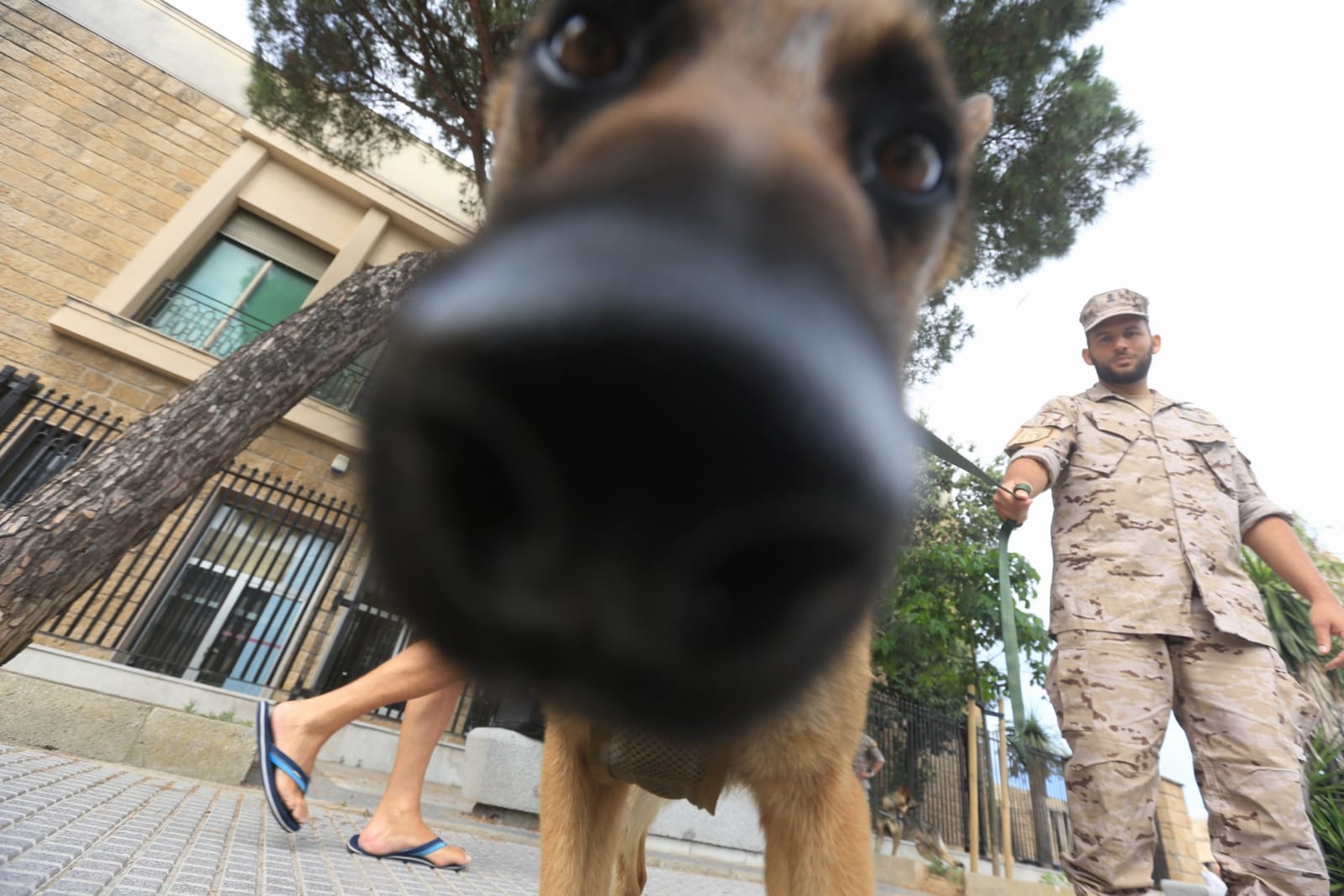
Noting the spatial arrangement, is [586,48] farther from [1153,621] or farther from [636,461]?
[1153,621]

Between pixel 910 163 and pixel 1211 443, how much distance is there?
383 centimetres

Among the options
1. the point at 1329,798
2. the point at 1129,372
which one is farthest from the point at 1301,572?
the point at 1329,798

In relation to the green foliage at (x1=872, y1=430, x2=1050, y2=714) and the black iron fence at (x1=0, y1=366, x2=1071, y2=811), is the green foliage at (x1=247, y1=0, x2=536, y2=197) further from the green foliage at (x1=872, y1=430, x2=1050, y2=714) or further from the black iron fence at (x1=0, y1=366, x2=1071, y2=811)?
the green foliage at (x1=872, y1=430, x2=1050, y2=714)

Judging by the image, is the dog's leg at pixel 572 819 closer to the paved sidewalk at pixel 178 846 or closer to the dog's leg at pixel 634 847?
the dog's leg at pixel 634 847

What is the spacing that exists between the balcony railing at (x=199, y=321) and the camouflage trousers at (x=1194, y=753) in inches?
482

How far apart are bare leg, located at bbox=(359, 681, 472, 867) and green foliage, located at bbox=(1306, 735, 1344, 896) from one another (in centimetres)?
861

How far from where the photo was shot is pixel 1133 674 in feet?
10.3

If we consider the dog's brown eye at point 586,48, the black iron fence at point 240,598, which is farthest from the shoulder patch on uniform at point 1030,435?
the black iron fence at point 240,598

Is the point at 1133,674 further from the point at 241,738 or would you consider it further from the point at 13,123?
the point at 13,123

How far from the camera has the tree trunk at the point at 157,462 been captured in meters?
2.96

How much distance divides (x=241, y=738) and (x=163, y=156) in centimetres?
1269

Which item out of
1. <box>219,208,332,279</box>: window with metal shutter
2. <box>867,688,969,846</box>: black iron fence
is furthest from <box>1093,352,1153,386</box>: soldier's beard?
<box>219,208,332,279</box>: window with metal shutter

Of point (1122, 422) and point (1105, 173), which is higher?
point (1105, 173)

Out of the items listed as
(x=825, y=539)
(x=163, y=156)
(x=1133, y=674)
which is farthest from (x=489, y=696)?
(x=163, y=156)
